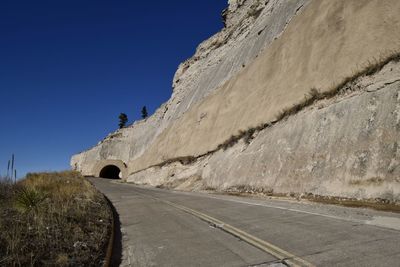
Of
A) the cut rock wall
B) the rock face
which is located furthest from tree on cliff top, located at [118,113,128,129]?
the cut rock wall

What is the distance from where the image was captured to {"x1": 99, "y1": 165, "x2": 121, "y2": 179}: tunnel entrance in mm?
92637

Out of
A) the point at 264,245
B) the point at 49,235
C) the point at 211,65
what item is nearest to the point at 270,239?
the point at 264,245

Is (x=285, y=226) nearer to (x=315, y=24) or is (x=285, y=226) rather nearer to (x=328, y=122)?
(x=328, y=122)

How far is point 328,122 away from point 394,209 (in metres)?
Answer: 7.52

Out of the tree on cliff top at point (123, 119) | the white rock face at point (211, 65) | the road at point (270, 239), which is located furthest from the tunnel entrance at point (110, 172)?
the road at point (270, 239)

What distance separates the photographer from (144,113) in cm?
14162

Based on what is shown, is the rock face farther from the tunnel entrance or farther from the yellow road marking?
the tunnel entrance

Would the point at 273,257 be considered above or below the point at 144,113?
below

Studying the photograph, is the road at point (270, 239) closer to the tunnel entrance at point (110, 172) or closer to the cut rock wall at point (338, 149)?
the cut rock wall at point (338, 149)

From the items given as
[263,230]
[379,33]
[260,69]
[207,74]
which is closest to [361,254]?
[263,230]

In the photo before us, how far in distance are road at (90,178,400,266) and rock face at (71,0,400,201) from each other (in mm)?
4022

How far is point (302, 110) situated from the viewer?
21234 mm

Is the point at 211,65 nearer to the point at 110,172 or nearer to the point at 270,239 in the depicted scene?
the point at 270,239

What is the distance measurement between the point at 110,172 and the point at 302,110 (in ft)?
281
